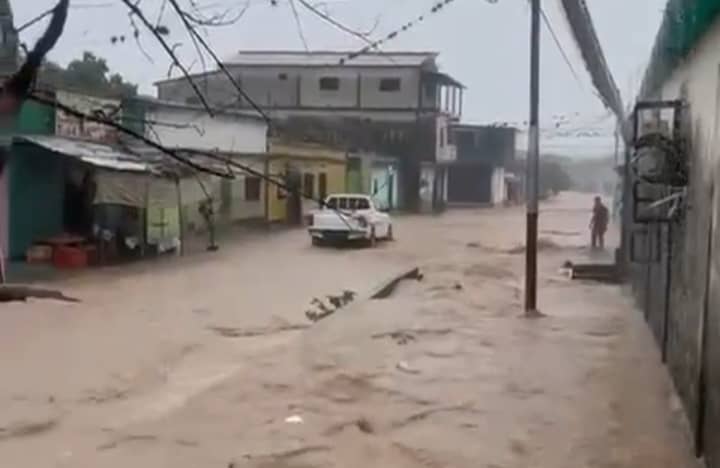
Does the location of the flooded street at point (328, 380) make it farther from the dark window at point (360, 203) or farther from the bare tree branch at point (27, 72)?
the dark window at point (360, 203)

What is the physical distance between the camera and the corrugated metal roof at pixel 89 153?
72.2 ft

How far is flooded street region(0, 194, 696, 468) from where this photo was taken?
825cm

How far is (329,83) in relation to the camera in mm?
53125

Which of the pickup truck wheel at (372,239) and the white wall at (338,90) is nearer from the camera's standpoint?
the pickup truck wheel at (372,239)

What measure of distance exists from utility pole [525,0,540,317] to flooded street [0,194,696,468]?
1.89 ft

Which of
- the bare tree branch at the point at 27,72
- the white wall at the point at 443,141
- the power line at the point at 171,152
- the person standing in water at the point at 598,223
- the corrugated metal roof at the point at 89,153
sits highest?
the white wall at the point at 443,141

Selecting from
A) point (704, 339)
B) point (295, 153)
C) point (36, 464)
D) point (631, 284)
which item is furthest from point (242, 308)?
point (295, 153)

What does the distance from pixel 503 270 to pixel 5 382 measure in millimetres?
15813

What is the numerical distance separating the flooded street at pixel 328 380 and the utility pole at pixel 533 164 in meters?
0.57

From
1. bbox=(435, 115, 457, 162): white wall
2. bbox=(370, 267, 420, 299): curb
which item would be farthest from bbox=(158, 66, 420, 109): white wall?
bbox=(370, 267, 420, 299): curb

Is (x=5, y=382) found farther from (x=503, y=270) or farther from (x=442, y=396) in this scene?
(x=503, y=270)

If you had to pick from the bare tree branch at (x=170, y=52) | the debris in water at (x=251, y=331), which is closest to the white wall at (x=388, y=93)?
the debris in water at (x=251, y=331)

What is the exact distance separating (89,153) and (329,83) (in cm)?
3104

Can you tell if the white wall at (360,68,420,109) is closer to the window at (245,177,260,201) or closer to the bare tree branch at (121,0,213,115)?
the window at (245,177,260,201)
